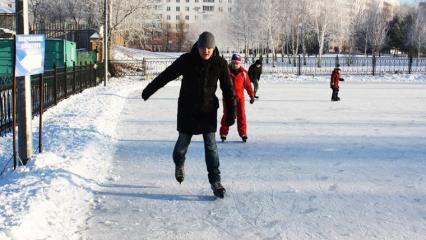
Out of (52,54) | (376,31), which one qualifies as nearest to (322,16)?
(376,31)

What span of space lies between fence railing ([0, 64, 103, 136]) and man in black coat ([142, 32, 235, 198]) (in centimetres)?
291

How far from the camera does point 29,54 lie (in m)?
6.15

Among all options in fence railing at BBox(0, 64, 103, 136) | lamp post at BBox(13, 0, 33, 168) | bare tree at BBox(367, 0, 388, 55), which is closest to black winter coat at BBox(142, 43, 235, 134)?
lamp post at BBox(13, 0, 33, 168)

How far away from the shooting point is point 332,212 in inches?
190

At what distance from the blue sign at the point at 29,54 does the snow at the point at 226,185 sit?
1.22 meters

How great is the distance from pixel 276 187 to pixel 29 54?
11.6ft

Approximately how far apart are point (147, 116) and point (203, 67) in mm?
8110

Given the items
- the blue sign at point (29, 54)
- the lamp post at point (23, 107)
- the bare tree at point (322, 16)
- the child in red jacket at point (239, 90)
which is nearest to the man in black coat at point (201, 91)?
the blue sign at point (29, 54)

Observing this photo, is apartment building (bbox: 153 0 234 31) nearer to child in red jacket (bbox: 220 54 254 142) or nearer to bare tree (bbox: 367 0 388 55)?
bare tree (bbox: 367 0 388 55)

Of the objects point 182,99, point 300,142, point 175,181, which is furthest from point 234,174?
point 300,142

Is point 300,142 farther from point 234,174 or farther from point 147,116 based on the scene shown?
point 147,116

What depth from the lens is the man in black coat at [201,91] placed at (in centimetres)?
502

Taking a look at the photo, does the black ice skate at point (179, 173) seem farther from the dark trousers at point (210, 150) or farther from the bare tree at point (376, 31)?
the bare tree at point (376, 31)

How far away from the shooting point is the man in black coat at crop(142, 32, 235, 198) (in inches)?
198
